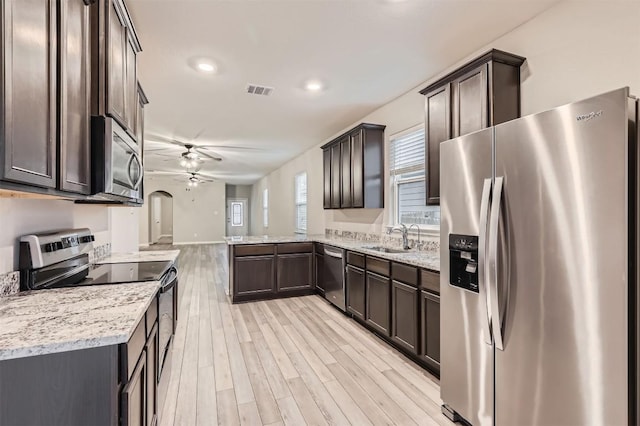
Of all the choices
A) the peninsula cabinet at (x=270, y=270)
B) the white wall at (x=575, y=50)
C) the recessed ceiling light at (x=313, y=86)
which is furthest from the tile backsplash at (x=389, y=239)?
the recessed ceiling light at (x=313, y=86)

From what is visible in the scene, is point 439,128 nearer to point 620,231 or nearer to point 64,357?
point 620,231

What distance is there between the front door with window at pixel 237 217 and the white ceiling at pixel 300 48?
10683 mm

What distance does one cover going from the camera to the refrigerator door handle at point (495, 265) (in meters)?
1.62

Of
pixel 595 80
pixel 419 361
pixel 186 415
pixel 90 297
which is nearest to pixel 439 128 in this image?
pixel 595 80

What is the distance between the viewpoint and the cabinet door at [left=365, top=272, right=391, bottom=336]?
3.13 meters

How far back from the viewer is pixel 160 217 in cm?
1448

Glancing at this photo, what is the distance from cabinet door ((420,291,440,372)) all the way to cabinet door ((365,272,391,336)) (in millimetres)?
507

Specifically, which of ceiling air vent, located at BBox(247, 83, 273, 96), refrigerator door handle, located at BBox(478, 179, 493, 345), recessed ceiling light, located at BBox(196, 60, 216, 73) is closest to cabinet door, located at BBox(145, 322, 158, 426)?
refrigerator door handle, located at BBox(478, 179, 493, 345)

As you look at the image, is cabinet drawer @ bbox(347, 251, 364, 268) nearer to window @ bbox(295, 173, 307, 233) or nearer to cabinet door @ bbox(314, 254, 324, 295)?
cabinet door @ bbox(314, 254, 324, 295)

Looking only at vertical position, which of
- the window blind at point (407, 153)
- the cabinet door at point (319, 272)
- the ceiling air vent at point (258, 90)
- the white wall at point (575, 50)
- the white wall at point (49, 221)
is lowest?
the cabinet door at point (319, 272)

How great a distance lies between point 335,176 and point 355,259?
155 centimetres

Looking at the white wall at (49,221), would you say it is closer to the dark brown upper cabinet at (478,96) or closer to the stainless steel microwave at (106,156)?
the stainless steel microwave at (106,156)

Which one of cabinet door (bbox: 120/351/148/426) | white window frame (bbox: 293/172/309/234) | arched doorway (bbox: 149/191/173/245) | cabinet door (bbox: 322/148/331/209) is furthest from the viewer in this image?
arched doorway (bbox: 149/191/173/245)

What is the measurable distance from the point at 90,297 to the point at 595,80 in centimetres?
316
